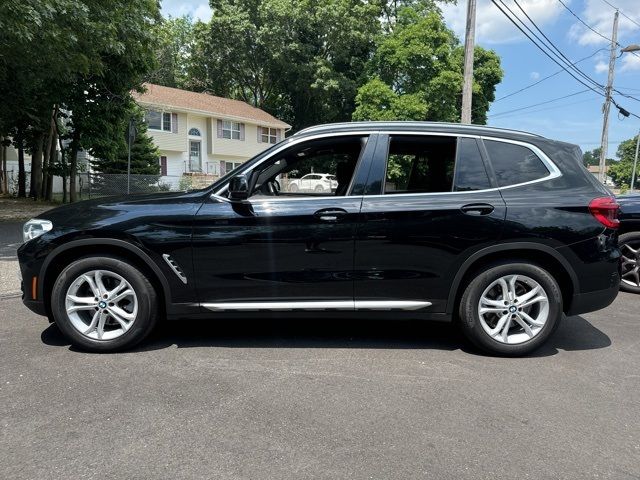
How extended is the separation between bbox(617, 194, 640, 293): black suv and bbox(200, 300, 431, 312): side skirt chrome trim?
407 cm

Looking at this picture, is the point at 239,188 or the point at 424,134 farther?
the point at 424,134

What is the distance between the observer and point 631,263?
676 cm

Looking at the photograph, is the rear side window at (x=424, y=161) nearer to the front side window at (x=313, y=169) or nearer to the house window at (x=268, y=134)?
the front side window at (x=313, y=169)

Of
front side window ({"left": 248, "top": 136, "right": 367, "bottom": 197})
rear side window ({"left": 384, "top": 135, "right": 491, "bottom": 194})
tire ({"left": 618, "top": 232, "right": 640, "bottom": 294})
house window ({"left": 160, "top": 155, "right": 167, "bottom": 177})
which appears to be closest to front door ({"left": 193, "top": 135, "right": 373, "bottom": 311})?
front side window ({"left": 248, "top": 136, "right": 367, "bottom": 197})

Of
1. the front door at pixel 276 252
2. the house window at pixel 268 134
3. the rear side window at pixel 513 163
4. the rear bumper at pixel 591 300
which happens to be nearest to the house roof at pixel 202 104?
the house window at pixel 268 134

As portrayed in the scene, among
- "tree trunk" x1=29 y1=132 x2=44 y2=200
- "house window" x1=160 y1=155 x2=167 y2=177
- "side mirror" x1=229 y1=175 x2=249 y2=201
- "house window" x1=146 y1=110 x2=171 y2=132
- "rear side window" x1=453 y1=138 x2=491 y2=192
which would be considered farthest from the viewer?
"house window" x1=160 y1=155 x2=167 y2=177

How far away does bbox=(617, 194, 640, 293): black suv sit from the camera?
21.9ft

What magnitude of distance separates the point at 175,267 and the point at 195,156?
35062 millimetres

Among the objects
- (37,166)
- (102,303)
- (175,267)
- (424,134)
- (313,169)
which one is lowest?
(102,303)

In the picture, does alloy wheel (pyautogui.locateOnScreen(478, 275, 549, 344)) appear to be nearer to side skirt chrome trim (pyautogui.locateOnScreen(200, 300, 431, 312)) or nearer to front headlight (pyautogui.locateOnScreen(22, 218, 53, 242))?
side skirt chrome trim (pyautogui.locateOnScreen(200, 300, 431, 312))

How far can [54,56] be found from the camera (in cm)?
1010

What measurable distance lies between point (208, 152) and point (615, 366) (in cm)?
3626

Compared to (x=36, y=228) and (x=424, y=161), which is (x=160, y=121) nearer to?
(x=36, y=228)

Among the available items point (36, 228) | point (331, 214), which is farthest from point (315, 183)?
point (36, 228)
